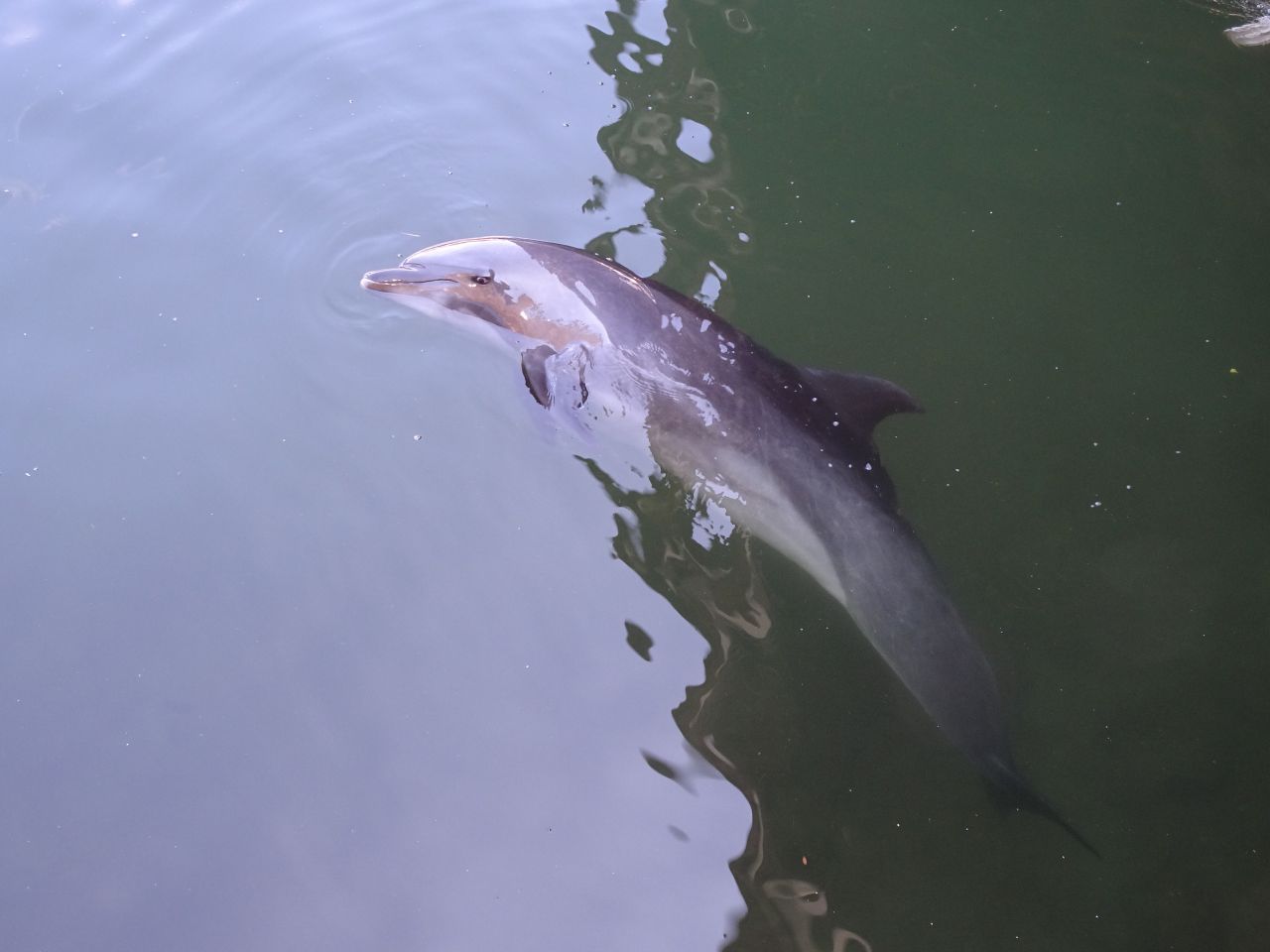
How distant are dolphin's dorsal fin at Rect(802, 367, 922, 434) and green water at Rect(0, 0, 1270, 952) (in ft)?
1.62

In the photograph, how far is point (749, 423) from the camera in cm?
474

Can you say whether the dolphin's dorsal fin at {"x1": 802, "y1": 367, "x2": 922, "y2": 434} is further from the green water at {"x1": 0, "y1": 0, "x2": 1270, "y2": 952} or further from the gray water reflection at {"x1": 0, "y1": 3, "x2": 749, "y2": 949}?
the gray water reflection at {"x1": 0, "y1": 3, "x2": 749, "y2": 949}

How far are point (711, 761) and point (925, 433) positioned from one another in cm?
219

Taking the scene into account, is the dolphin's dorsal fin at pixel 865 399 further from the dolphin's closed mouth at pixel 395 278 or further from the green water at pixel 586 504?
the dolphin's closed mouth at pixel 395 278

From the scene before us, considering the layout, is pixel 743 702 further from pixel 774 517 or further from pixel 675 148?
pixel 675 148

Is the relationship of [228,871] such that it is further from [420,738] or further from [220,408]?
[220,408]

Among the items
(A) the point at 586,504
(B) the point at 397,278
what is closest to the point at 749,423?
(A) the point at 586,504

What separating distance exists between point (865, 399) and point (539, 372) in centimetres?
166

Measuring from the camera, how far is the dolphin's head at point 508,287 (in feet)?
16.6

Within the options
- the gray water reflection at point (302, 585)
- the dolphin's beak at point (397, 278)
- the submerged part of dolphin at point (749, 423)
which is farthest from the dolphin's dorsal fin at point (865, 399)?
the dolphin's beak at point (397, 278)

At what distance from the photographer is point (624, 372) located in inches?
194

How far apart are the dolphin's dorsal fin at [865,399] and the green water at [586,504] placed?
492mm

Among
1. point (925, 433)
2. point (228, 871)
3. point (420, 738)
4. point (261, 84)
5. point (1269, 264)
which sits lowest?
point (228, 871)

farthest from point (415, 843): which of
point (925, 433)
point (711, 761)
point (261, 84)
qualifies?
point (261, 84)
